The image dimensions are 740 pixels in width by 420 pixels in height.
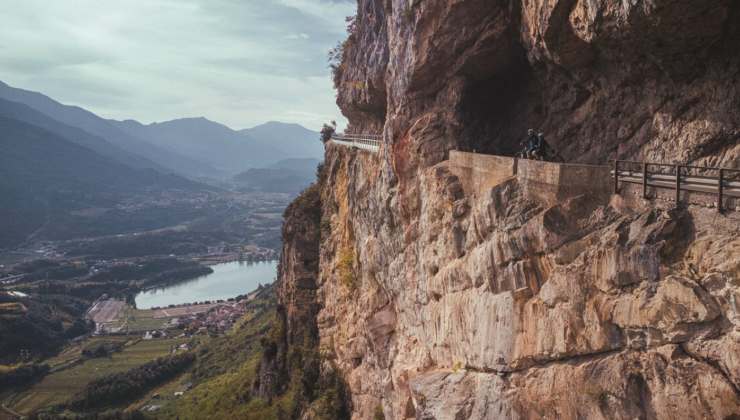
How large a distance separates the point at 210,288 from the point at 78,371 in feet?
242

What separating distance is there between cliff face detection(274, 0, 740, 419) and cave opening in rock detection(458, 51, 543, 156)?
0.34 feet

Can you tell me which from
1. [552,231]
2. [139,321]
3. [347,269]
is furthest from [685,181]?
[139,321]

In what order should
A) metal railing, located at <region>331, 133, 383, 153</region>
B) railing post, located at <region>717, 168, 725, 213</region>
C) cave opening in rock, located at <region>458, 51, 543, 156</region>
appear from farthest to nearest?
1. metal railing, located at <region>331, 133, 383, 153</region>
2. cave opening in rock, located at <region>458, 51, 543, 156</region>
3. railing post, located at <region>717, 168, 725, 213</region>

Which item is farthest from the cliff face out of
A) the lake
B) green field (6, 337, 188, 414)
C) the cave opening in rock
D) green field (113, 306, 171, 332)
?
the lake

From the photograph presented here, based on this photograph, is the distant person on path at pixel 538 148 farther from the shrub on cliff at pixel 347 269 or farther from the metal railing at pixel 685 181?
the shrub on cliff at pixel 347 269

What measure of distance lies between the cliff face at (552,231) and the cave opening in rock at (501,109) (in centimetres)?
10

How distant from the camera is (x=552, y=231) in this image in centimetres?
1284

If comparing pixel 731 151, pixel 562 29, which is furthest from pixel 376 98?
pixel 731 151

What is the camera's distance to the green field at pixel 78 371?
83.5 metres

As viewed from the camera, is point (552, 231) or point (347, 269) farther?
point (347, 269)

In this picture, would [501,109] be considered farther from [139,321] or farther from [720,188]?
[139,321]

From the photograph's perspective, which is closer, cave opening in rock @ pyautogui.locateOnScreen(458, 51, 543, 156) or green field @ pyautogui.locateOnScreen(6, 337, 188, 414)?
cave opening in rock @ pyautogui.locateOnScreen(458, 51, 543, 156)

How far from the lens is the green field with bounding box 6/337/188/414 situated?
83.5 m

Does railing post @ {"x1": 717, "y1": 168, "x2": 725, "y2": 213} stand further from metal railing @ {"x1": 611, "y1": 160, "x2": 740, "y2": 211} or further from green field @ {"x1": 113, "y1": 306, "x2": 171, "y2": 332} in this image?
green field @ {"x1": 113, "y1": 306, "x2": 171, "y2": 332}
